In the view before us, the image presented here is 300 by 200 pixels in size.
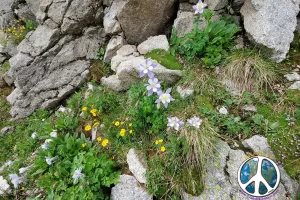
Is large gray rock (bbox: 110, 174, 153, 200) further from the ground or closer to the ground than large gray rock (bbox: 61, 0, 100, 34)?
closer to the ground

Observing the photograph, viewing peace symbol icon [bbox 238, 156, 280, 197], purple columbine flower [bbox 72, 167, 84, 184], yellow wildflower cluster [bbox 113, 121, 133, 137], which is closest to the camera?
peace symbol icon [bbox 238, 156, 280, 197]

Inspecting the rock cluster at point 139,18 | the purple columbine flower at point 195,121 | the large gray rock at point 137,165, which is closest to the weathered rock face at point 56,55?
the rock cluster at point 139,18

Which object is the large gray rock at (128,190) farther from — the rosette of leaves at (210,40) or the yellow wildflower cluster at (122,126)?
the rosette of leaves at (210,40)

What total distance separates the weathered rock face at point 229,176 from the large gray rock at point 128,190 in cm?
51

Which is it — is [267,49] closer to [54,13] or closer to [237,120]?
[237,120]

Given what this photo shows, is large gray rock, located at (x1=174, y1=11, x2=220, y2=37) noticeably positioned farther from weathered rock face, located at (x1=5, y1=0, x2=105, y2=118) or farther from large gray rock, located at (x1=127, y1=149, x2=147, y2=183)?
large gray rock, located at (x1=127, y1=149, x2=147, y2=183)

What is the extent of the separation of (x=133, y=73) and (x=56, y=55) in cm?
183

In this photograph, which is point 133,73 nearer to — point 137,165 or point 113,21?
point 113,21

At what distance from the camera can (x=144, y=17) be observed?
415cm

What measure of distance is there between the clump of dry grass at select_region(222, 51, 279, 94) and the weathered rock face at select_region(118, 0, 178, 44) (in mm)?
1418

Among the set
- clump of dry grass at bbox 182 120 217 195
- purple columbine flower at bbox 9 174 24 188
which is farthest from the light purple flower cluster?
purple columbine flower at bbox 9 174 24 188

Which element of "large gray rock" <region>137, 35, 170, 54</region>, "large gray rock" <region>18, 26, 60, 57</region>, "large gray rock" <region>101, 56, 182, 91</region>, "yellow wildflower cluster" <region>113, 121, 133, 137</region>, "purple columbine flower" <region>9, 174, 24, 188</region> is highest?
"large gray rock" <region>18, 26, 60, 57</region>

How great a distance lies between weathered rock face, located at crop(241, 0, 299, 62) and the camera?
3553 mm

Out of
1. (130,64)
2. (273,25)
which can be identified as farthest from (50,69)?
(273,25)
